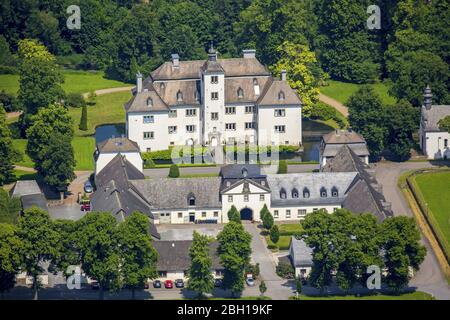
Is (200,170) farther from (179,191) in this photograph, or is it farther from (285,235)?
(285,235)

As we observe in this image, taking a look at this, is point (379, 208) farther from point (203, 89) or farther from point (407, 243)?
point (203, 89)

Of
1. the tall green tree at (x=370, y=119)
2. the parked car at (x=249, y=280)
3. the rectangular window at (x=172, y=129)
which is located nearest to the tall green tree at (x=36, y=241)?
the parked car at (x=249, y=280)

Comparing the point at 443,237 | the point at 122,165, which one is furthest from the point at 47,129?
the point at 443,237

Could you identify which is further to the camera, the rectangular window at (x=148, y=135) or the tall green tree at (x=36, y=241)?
the rectangular window at (x=148, y=135)

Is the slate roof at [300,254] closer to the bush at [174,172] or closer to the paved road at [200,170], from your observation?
the bush at [174,172]

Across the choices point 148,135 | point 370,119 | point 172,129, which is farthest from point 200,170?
point 370,119

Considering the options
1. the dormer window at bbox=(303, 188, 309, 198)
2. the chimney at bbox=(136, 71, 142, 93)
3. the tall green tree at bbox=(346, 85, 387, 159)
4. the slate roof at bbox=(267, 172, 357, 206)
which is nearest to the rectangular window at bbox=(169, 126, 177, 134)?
the chimney at bbox=(136, 71, 142, 93)
